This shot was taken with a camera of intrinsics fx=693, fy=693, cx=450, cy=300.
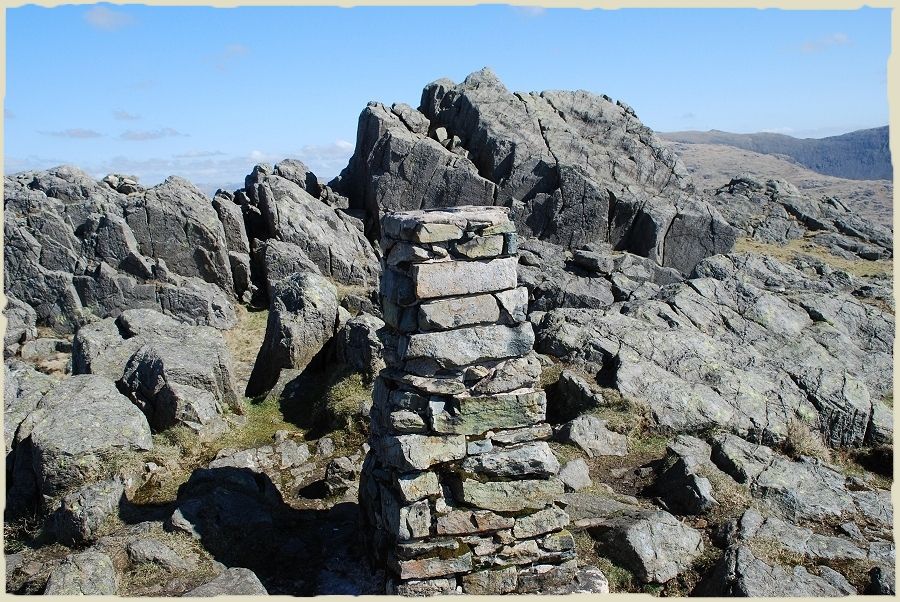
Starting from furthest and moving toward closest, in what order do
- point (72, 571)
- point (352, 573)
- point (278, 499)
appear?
point (278, 499)
point (352, 573)
point (72, 571)

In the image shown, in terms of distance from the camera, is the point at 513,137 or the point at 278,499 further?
the point at 513,137

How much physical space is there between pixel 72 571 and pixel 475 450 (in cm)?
645

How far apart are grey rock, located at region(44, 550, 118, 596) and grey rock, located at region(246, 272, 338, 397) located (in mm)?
10575

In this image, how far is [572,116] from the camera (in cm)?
4819

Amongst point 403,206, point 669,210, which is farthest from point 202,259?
point 669,210

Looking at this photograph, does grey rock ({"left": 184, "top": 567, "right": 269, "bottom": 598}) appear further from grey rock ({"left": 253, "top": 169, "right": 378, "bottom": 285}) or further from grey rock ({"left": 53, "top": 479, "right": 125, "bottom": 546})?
grey rock ({"left": 253, "top": 169, "right": 378, "bottom": 285})

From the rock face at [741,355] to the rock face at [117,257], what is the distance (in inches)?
878

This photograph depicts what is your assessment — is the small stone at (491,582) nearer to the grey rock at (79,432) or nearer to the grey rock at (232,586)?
the grey rock at (232,586)

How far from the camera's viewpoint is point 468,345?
10.6 metres

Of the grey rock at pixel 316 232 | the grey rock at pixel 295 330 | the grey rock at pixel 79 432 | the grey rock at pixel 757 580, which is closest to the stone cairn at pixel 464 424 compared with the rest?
the grey rock at pixel 757 580

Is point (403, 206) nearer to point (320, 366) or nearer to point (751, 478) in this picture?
point (320, 366)

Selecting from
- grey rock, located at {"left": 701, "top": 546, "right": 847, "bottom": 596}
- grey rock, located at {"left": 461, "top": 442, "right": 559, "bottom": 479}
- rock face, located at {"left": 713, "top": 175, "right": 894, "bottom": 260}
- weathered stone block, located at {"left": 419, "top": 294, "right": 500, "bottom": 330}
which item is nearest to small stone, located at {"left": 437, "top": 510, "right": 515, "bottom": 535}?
grey rock, located at {"left": 461, "top": 442, "right": 559, "bottom": 479}

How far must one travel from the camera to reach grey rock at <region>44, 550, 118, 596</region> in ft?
34.0

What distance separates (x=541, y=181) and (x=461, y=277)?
33892 mm
